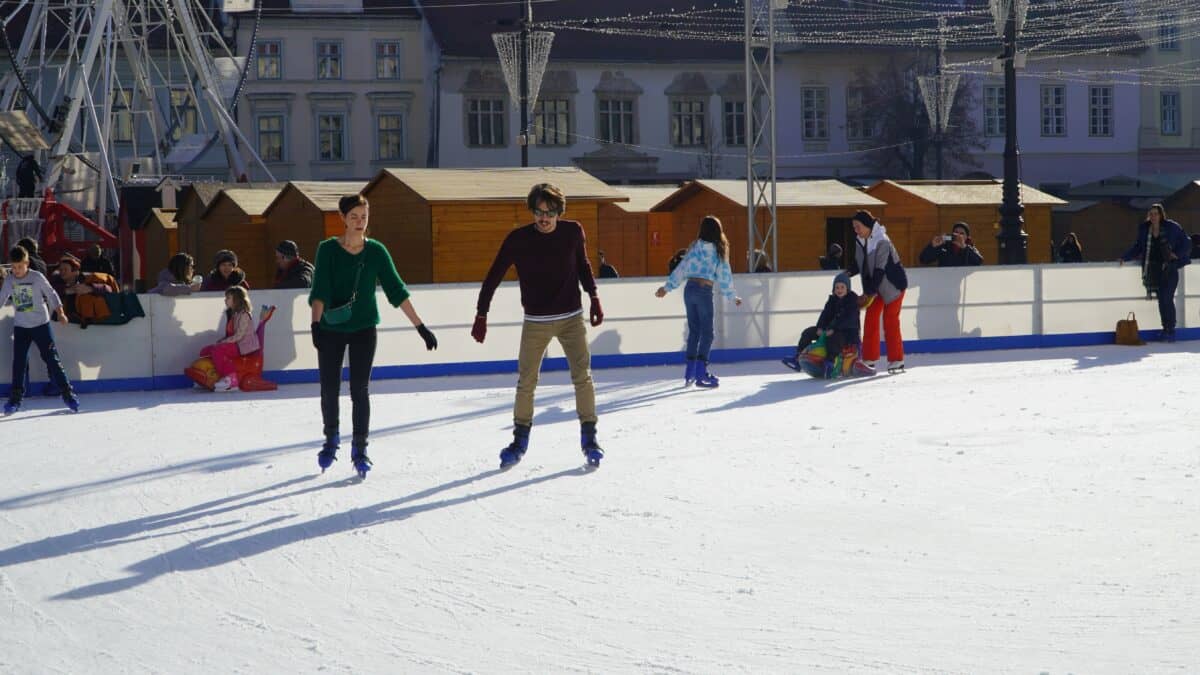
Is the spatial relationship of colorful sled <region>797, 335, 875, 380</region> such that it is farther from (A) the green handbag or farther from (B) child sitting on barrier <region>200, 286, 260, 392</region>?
(A) the green handbag

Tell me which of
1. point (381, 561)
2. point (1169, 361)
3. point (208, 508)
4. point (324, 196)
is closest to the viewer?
point (381, 561)

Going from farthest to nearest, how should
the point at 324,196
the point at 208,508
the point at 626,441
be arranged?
the point at 324,196 < the point at 626,441 < the point at 208,508

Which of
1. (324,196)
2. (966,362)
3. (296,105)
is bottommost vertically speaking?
(966,362)

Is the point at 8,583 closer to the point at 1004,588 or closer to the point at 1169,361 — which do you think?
the point at 1004,588

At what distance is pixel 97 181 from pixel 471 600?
28.0 metres

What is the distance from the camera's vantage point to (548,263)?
29.4 feet

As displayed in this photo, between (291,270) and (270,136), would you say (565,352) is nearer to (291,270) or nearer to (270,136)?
(291,270)

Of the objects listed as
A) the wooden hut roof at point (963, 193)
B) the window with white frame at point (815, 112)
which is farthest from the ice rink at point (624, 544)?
the window with white frame at point (815, 112)

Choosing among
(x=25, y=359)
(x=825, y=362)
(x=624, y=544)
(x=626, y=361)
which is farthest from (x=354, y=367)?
(x=626, y=361)

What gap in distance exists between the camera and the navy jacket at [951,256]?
19.1 meters

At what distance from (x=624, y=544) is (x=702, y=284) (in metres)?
7.35

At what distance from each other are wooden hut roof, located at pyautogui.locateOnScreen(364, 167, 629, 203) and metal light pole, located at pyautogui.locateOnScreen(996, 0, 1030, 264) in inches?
215

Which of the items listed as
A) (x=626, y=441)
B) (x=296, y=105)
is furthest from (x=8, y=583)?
(x=296, y=105)

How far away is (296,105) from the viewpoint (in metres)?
48.4
